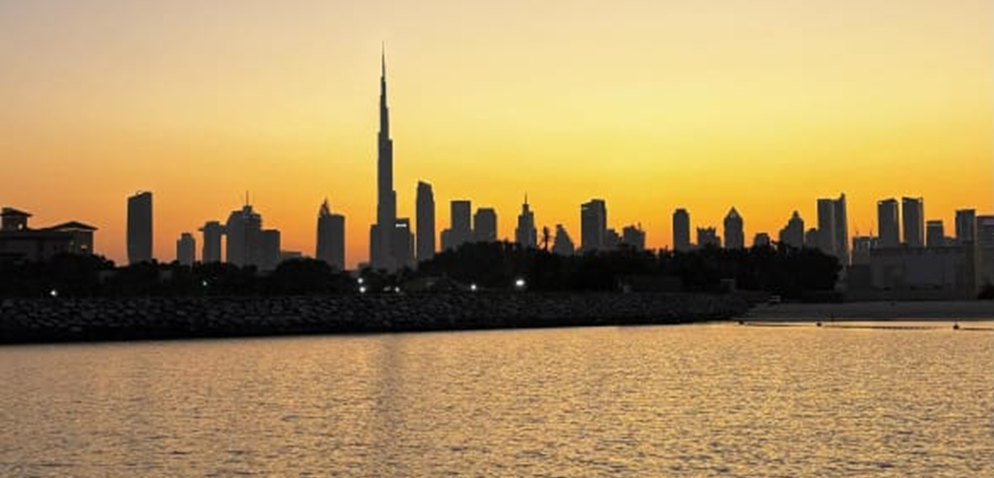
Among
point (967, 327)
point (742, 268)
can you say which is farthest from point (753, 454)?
point (742, 268)

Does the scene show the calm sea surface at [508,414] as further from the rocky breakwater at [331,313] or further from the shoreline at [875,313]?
the shoreline at [875,313]

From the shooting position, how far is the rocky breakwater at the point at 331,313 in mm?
84625

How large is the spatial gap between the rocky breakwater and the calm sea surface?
22.0 meters

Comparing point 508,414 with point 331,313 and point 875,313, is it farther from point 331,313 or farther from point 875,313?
point 875,313

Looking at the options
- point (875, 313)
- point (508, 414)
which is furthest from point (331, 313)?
point (508, 414)

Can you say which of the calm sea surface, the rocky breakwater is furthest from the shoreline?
the calm sea surface

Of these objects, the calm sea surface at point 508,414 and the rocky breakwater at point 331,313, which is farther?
the rocky breakwater at point 331,313

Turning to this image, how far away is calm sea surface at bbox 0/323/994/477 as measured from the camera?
24812 millimetres

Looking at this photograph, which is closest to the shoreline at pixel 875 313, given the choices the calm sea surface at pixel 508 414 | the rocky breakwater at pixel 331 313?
the rocky breakwater at pixel 331 313

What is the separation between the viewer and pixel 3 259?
175000 mm

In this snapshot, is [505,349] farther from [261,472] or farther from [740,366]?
[261,472]

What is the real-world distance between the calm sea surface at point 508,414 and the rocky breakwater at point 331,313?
72.2 feet

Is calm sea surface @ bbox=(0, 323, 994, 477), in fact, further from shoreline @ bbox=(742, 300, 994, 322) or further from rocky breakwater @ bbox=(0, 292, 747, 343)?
shoreline @ bbox=(742, 300, 994, 322)

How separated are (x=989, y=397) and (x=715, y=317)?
277 ft
